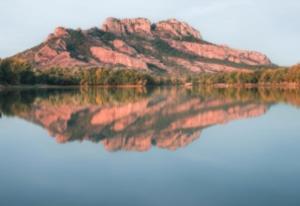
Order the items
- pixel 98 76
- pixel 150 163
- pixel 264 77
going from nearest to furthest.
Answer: pixel 150 163 < pixel 98 76 < pixel 264 77

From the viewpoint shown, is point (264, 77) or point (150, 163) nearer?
point (150, 163)

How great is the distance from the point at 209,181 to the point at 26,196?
6067 millimetres

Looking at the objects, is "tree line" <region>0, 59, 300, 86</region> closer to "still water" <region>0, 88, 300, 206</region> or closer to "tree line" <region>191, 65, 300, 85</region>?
"tree line" <region>191, 65, 300, 85</region>

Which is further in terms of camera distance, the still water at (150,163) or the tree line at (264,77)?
the tree line at (264,77)

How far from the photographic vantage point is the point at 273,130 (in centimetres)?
2828

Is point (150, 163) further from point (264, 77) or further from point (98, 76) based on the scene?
point (264, 77)

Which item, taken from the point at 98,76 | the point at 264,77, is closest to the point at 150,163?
the point at 98,76

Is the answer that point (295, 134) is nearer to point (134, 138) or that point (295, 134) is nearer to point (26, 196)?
point (134, 138)

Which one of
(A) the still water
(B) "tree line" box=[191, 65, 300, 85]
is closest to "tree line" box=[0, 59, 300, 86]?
(B) "tree line" box=[191, 65, 300, 85]

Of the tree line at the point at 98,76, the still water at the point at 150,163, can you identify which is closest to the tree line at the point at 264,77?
the tree line at the point at 98,76

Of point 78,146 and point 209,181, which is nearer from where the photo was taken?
point 209,181

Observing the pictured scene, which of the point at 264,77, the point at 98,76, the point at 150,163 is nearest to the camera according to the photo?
the point at 150,163

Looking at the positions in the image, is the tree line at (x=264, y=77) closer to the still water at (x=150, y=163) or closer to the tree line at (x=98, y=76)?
the tree line at (x=98, y=76)

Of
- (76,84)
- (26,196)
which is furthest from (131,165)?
(76,84)
